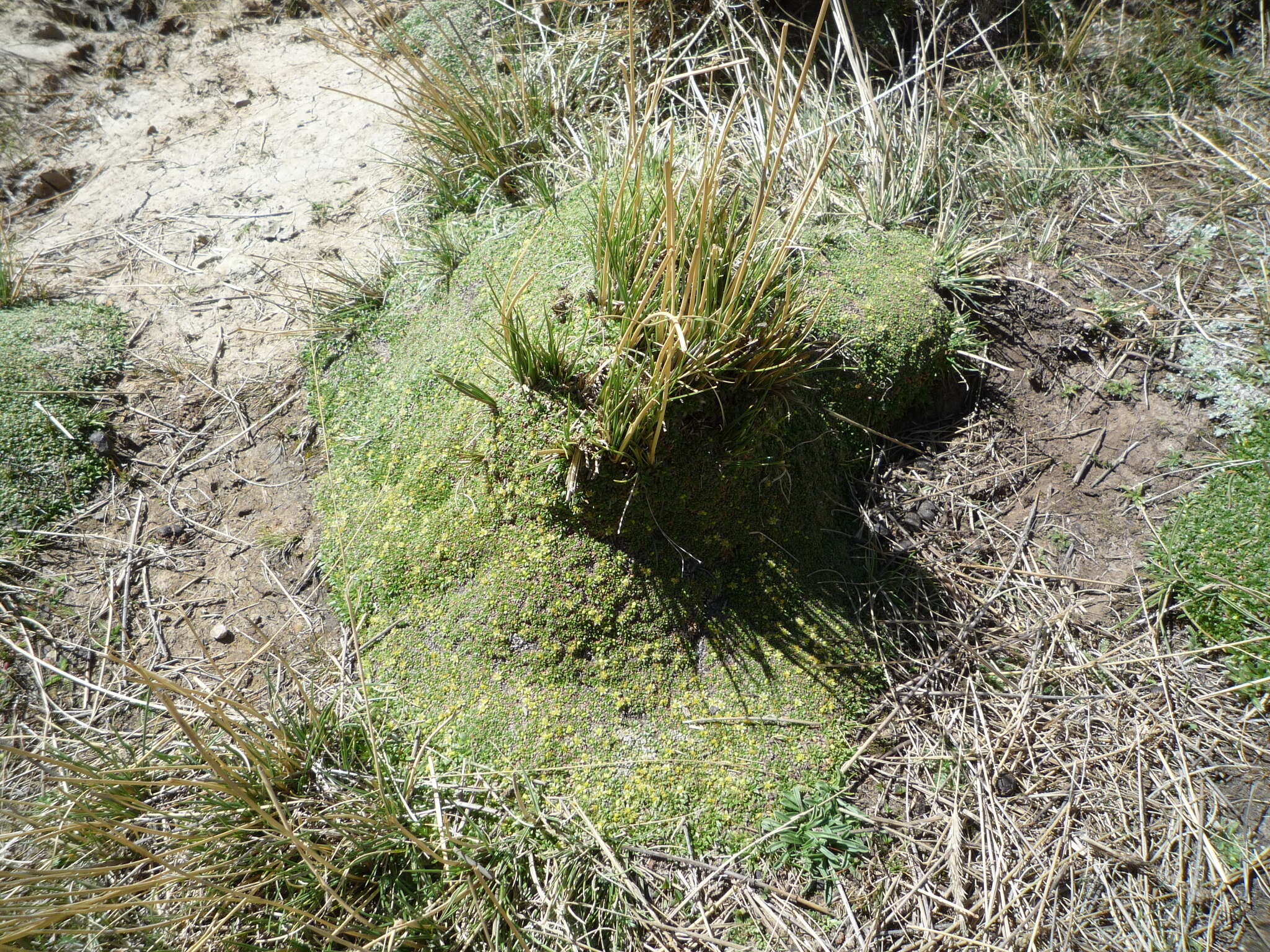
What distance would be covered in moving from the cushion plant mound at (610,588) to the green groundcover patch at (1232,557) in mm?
1188

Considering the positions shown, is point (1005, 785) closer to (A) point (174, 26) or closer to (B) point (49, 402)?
(B) point (49, 402)

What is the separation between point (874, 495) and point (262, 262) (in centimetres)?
304

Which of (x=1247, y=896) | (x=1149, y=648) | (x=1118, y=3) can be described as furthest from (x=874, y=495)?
(x=1118, y=3)

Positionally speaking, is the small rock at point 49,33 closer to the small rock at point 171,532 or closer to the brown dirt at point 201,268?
the brown dirt at point 201,268

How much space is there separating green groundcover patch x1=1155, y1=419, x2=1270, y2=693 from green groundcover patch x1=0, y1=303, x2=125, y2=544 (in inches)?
164

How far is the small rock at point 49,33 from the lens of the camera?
12.8 ft

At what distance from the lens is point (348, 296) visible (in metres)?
3.01

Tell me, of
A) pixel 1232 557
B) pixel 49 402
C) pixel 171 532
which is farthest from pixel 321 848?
pixel 1232 557

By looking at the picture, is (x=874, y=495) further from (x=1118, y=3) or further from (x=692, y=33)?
(x=1118, y=3)

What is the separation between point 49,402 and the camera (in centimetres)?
275

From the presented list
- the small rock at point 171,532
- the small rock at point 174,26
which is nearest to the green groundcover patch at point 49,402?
the small rock at point 171,532

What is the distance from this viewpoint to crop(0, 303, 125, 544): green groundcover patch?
258 cm

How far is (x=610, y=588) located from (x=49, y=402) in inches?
96.0

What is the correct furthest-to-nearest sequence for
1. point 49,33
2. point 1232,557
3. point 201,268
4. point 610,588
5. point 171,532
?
1. point 49,33
2. point 201,268
3. point 171,532
4. point 1232,557
5. point 610,588
